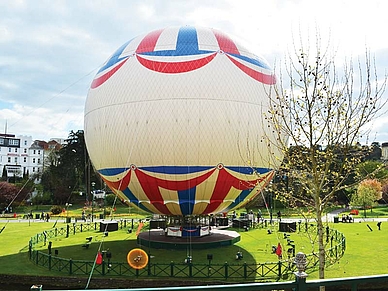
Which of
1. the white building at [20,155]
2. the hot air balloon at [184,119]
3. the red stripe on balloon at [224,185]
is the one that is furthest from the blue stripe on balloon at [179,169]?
the white building at [20,155]

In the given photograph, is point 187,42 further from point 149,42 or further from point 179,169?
point 179,169

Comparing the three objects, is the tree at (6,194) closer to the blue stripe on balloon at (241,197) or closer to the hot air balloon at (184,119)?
the hot air balloon at (184,119)

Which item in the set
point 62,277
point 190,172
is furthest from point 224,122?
Result: point 62,277

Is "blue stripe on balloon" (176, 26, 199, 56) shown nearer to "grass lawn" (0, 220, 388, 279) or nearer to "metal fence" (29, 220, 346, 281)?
"metal fence" (29, 220, 346, 281)

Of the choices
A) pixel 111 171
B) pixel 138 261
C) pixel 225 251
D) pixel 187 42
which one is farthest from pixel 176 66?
pixel 225 251

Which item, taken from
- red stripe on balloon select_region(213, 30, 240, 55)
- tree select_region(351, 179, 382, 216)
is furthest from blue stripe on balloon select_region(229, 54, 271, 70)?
tree select_region(351, 179, 382, 216)

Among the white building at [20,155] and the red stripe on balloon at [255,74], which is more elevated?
the white building at [20,155]

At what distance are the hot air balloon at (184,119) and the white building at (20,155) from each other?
6917 centimetres

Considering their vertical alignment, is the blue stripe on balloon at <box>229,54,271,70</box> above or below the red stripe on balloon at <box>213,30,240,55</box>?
below

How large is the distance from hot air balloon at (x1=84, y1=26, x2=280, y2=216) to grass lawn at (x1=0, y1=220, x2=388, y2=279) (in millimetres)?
2557

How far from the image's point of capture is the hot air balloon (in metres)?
16.2

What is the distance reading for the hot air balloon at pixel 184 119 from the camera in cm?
1619

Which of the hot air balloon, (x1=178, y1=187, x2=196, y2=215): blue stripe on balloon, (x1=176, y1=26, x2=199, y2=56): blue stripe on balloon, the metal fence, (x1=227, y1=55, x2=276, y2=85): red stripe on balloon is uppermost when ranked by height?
(x1=176, y1=26, x2=199, y2=56): blue stripe on balloon

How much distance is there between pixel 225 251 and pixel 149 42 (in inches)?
432
